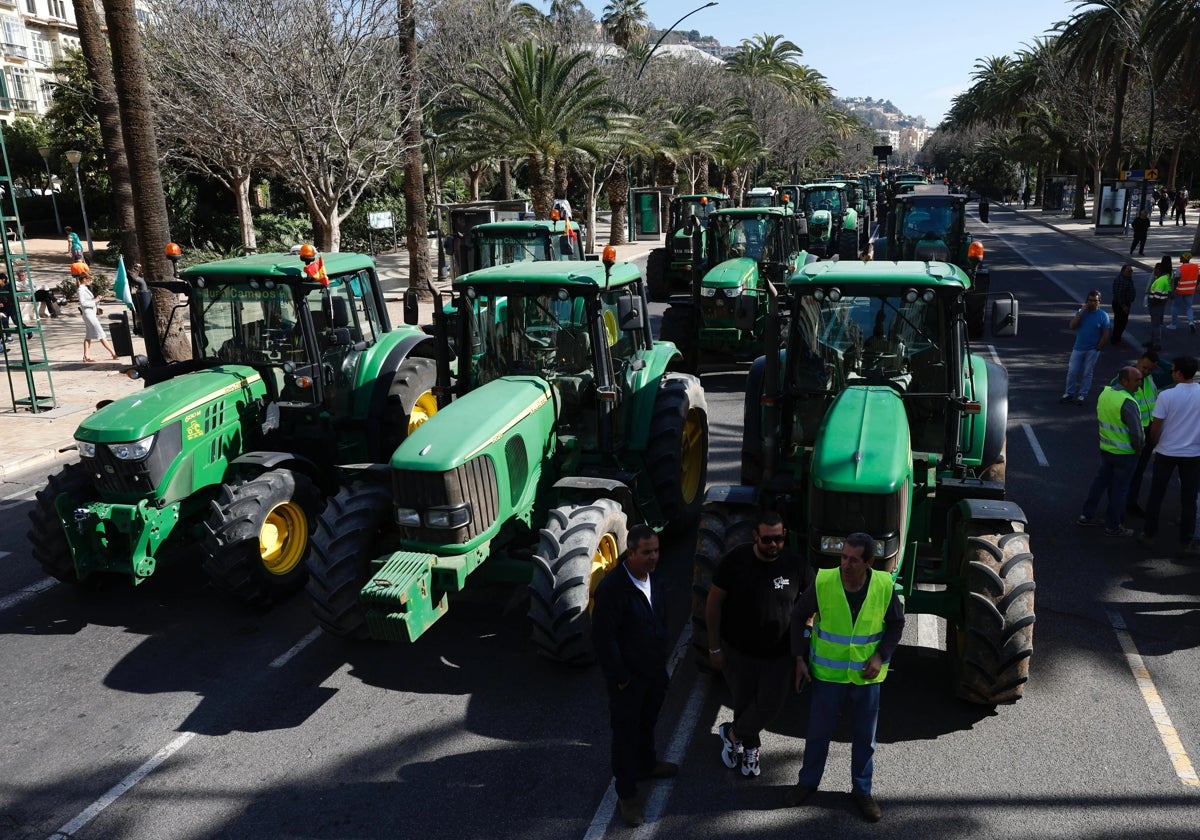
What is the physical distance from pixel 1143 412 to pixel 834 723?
5651 millimetres

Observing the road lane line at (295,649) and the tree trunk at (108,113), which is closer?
the road lane line at (295,649)

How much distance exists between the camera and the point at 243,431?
8.38 meters

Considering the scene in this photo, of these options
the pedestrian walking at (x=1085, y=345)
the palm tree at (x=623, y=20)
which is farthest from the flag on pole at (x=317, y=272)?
the palm tree at (x=623, y=20)

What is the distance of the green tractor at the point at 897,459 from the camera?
5508mm

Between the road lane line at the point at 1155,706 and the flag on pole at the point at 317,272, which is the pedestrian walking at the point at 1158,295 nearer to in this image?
the road lane line at the point at 1155,706

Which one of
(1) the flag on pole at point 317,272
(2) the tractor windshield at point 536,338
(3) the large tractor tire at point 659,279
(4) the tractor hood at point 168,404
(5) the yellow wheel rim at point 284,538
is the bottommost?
(5) the yellow wheel rim at point 284,538

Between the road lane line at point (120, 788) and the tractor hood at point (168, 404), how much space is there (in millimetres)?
2476

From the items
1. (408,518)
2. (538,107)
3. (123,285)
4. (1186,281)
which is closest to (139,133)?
(123,285)

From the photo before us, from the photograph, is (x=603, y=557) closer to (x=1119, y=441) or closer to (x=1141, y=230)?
(x=1119, y=441)

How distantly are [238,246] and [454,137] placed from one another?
31.6 ft

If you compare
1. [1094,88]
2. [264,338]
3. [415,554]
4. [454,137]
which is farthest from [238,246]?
[1094,88]

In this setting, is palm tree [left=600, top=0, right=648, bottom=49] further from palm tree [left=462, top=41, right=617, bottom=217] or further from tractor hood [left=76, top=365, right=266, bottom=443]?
tractor hood [left=76, top=365, right=266, bottom=443]

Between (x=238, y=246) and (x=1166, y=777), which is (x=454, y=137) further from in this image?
(x=1166, y=777)

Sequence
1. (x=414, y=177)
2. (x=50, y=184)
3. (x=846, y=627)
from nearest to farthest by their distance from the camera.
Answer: (x=846, y=627) → (x=414, y=177) → (x=50, y=184)
